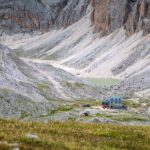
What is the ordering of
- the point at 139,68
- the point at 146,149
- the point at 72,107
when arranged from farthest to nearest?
the point at 139,68 → the point at 72,107 → the point at 146,149

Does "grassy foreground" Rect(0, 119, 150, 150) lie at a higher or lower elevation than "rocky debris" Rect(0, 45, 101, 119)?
higher

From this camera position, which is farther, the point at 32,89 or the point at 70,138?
the point at 32,89

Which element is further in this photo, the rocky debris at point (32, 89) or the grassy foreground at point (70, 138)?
the rocky debris at point (32, 89)

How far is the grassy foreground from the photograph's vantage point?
2012 cm

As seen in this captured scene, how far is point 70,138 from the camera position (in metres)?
23.1

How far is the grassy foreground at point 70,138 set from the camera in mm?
20125

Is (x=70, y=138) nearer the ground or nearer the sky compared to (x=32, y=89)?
nearer the sky

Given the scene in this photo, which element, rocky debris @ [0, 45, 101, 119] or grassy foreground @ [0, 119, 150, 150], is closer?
grassy foreground @ [0, 119, 150, 150]

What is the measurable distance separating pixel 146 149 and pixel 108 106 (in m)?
59.5

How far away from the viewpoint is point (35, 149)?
18984 millimetres

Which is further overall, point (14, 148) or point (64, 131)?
point (64, 131)

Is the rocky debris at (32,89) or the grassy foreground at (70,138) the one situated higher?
the grassy foreground at (70,138)

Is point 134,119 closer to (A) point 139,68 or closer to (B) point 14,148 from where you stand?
(B) point 14,148

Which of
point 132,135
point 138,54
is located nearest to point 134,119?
point 132,135
